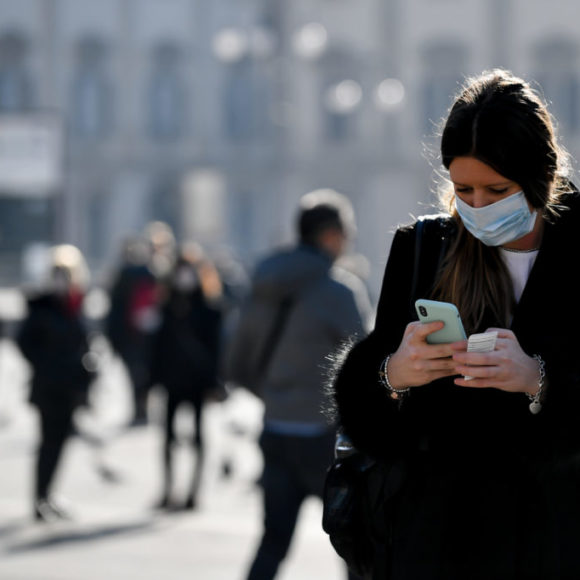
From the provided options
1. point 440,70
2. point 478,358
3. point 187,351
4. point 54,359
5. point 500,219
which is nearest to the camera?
point 478,358

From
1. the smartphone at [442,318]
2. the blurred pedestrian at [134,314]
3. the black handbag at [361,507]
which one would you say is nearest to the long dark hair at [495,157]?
the smartphone at [442,318]

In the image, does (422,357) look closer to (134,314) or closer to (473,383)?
(473,383)

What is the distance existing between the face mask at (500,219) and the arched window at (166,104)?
152 feet

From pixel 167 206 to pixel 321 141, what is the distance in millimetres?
5237

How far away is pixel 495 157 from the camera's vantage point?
2545 millimetres

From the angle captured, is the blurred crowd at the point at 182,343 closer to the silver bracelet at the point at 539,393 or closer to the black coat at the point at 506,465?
the black coat at the point at 506,465

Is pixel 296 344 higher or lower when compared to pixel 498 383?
lower

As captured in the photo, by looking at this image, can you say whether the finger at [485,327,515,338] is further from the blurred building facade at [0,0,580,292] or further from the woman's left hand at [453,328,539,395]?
the blurred building facade at [0,0,580,292]

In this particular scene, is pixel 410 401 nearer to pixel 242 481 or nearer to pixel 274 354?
pixel 274 354

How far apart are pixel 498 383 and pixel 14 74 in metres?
47.8

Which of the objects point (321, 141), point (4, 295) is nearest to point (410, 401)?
point (4, 295)

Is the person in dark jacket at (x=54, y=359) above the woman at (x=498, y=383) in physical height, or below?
below

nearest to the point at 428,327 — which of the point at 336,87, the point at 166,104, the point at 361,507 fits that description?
the point at 361,507

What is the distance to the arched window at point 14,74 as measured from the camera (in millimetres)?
48844
